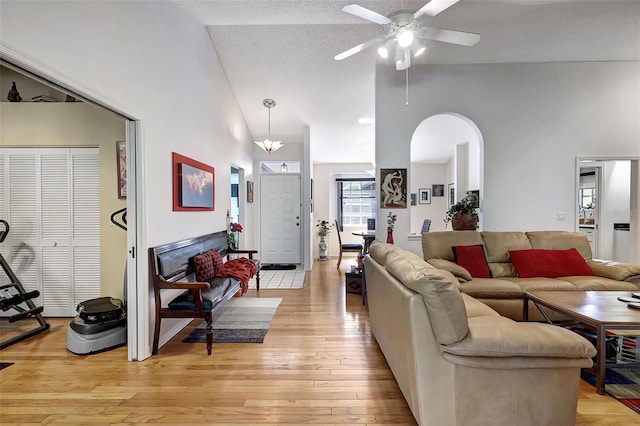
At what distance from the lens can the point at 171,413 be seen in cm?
190

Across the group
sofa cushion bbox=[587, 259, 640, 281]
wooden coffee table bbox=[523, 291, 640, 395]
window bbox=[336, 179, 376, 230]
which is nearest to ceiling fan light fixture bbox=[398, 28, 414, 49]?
wooden coffee table bbox=[523, 291, 640, 395]

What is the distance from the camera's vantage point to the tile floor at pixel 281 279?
16.6 ft

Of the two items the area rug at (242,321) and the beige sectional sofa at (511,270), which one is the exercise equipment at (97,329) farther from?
the beige sectional sofa at (511,270)

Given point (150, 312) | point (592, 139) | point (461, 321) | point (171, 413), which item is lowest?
point (171, 413)

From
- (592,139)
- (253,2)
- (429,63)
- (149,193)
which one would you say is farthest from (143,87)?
(592,139)

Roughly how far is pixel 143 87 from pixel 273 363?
2.62 meters

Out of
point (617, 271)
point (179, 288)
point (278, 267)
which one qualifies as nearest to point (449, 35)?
point (617, 271)

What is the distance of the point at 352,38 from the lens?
12.8ft

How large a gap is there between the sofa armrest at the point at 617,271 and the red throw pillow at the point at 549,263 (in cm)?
8

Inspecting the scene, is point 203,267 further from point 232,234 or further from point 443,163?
point 443,163

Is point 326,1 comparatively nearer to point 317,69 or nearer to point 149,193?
point 317,69

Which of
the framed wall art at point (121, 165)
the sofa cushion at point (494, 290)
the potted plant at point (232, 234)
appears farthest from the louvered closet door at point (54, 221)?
the sofa cushion at point (494, 290)

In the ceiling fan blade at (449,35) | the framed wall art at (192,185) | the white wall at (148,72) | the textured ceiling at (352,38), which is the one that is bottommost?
the framed wall art at (192,185)

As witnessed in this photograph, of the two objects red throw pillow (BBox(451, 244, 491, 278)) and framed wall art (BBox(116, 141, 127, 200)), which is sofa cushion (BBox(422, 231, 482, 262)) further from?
framed wall art (BBox(116, 141, 127, 200))
